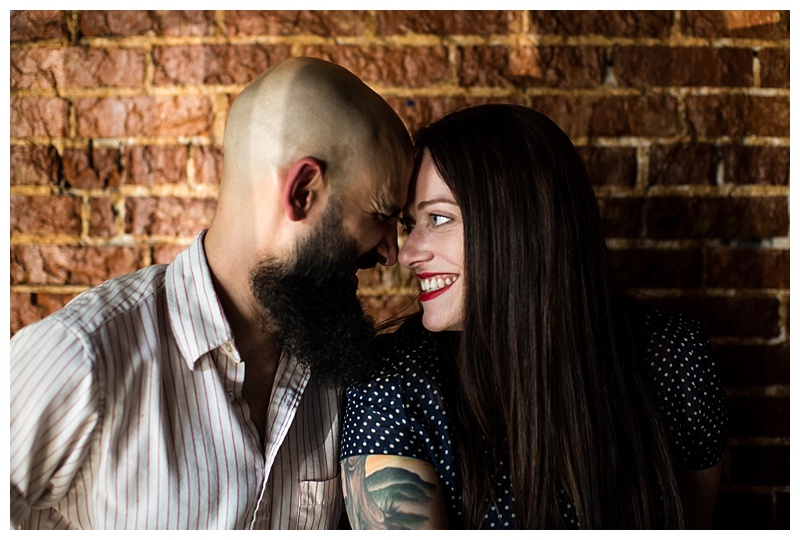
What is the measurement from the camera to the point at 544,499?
1.03 metres

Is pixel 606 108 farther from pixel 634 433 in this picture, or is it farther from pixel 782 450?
pixel 782 450

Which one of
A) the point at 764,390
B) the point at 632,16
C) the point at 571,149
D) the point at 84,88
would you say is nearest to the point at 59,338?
the point at 84,88

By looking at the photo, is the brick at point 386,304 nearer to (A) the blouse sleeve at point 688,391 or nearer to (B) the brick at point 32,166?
(A) the blouse sleeve at point 688,391

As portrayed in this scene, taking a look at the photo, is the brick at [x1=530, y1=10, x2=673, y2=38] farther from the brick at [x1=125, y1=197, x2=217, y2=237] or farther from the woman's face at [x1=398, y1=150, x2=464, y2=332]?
the brick at [x1=125, y1=197, x2=217, y2=237]

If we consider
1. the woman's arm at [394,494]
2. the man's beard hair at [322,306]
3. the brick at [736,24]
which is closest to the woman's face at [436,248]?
the man's beard hair at [322,306]

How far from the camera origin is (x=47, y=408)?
0.85 meters

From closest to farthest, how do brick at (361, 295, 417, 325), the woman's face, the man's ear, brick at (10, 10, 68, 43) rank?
1. the man's ear
2. the woman's face
3. brick at (10, 10, 68, 43)
4. brick at (361, 295, 417, 325)

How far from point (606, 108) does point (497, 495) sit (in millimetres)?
806

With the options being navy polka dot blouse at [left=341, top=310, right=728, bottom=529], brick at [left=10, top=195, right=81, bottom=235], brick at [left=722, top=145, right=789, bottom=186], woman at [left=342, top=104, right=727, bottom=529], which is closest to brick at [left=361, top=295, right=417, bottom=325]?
navy polka dot blouse at [left=341, top=310, right=728, bottom=529]

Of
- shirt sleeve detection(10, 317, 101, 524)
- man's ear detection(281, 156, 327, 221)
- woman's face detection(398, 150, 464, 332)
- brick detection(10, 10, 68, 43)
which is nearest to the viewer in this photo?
shirt sleeve detection(10, 317, 101, 524)

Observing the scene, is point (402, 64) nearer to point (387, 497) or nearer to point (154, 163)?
point (154, 163)

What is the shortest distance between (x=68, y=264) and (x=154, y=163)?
10.8 inches

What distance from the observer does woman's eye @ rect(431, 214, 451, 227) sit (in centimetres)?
110

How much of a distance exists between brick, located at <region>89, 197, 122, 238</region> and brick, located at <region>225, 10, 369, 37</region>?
1.42 feet
